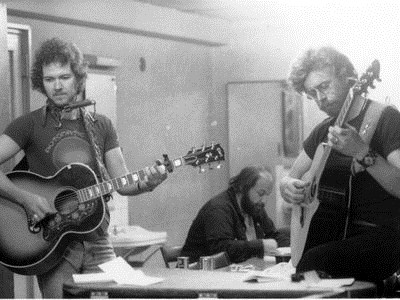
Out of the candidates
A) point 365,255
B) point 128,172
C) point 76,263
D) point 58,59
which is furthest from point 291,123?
point 365,255

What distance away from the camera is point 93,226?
3568mm

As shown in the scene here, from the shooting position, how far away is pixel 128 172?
3.62 metres

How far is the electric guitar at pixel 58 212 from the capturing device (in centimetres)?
360

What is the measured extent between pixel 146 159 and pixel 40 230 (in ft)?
8.73

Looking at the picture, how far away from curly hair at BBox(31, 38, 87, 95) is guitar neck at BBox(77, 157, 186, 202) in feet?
1.47

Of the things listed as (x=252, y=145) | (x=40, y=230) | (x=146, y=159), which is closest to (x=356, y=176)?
(x=40, y=230)

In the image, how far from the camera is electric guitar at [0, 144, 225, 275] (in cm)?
360

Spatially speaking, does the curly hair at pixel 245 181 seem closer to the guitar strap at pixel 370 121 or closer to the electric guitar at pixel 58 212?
the electric guitar at pixel 58 212

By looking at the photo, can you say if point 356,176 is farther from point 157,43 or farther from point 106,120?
point 157,43

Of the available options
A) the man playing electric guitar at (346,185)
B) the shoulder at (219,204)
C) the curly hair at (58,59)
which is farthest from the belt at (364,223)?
the shoulder at (219,204)

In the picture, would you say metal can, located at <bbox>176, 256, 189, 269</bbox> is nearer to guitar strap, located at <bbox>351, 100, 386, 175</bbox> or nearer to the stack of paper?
guitar strap, located at <bbox>351, 100, 386, 175</bbox>

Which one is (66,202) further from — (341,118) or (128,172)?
(341,118)

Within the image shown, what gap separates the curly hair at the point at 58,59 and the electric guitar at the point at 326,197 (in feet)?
3.21

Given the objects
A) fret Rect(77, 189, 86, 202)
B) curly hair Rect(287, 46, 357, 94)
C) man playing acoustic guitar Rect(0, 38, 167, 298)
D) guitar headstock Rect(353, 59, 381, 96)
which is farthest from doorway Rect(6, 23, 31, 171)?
guitar headstock Rect(353, 59, 381, 96)
